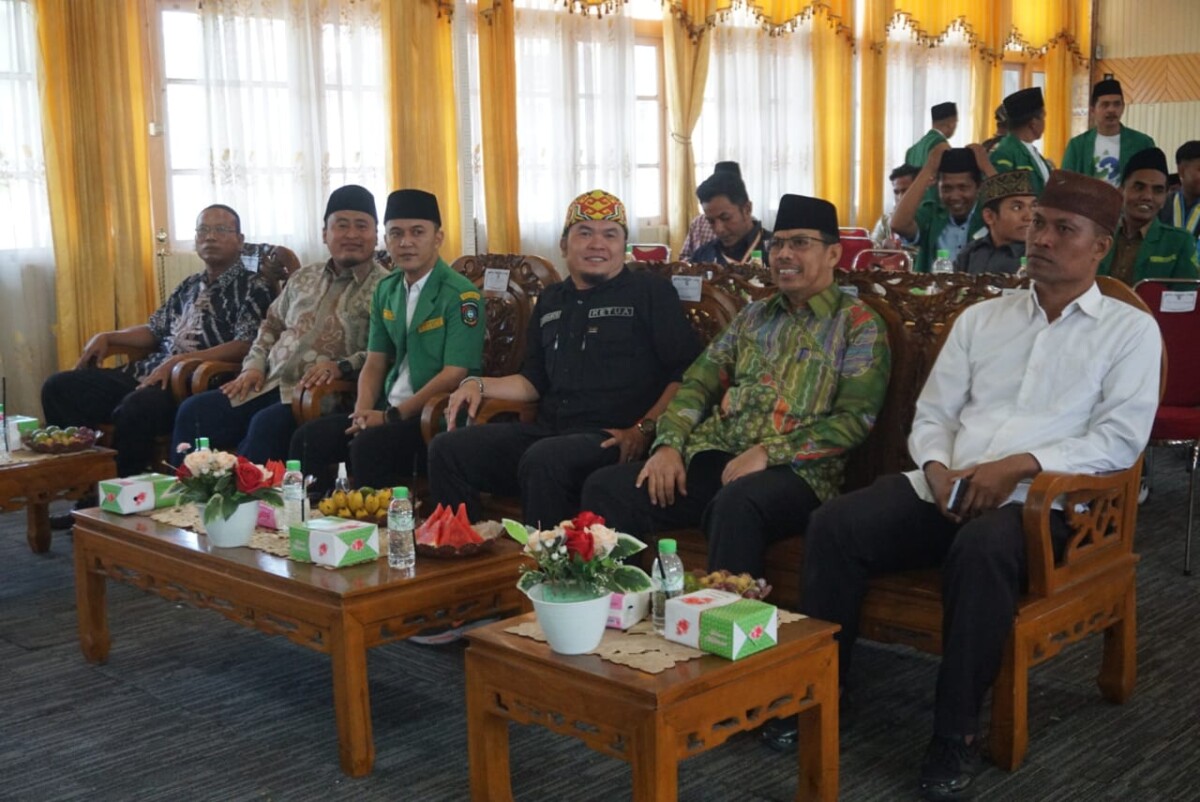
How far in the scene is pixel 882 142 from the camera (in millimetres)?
9500

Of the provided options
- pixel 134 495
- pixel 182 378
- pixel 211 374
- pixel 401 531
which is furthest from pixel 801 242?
pixel 182 378

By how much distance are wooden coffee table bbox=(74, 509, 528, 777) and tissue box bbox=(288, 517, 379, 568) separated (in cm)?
3

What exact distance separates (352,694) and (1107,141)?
214 inches

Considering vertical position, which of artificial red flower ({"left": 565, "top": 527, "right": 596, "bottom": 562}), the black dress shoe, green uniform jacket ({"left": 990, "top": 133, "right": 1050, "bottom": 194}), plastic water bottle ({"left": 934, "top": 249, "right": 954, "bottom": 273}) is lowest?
the black dress shoe

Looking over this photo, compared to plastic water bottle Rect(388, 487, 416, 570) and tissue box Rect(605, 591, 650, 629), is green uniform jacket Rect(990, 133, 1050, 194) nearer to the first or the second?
plastic water bottle Rect(388, 487, 416, 570)

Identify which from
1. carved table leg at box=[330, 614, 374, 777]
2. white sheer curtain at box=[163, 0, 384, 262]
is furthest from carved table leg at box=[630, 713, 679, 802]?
white sheer curtain at box=[163, 0, 384, 262]

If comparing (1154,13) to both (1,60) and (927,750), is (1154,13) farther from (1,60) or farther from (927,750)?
(927,750)

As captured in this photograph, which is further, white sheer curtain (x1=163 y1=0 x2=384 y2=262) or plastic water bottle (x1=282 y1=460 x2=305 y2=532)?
white sheer curtain (x1=163 y1=0 x2=384 y2=262)

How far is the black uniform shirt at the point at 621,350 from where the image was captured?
11.9 feet

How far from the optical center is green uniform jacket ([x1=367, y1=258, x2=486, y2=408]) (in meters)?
4.04

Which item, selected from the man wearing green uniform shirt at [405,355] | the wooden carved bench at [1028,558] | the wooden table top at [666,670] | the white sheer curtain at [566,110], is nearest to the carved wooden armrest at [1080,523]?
the wooden carved bench at [1028,558]

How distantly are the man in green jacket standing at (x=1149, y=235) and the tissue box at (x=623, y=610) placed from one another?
10.8 ft

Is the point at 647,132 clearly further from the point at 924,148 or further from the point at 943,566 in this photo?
the point at 943,566

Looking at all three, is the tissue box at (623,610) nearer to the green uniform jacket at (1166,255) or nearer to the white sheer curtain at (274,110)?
the green uniform jacket at (1166,255)
